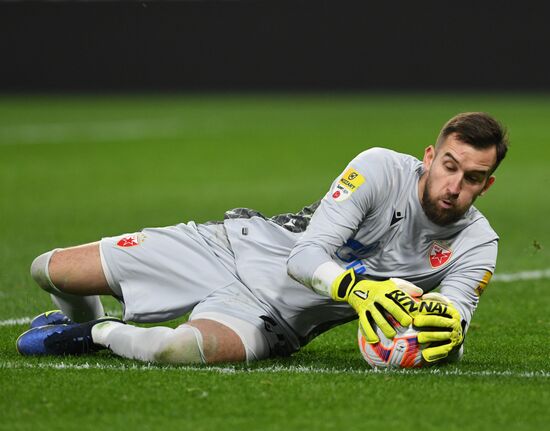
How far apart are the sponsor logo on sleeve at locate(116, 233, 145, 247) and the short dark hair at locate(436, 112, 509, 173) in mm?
1583

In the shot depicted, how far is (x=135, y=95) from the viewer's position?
109ft

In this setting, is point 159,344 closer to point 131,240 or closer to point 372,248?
point 131,240

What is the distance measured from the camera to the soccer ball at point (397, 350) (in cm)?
520

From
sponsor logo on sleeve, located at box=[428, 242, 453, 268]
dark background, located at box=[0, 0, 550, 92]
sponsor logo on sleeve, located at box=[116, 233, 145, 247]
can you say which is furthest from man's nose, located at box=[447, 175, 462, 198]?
→ dark background, located at box=[0, 0, 550, 92]

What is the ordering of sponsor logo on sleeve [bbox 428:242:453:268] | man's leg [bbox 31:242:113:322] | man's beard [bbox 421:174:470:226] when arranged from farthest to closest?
1. man's leg [bbox 31:242:113:322]
2. sponsor logo on sleeve [bbox 428:242:453:268]
3. man's beard [bbox 421:174:470:226]

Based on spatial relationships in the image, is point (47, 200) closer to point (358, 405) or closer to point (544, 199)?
point (544, 199)

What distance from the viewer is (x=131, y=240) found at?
19.6ft

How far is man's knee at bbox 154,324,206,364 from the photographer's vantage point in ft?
17.4

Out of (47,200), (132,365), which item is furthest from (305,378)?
(47,200)

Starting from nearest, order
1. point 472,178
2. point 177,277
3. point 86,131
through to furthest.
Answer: point 472,178 < point 177,277 < point 86,131

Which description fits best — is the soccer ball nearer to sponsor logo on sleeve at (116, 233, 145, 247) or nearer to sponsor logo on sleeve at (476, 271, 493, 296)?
sponsor logo on sleeve at (476, 271, 493, 296)

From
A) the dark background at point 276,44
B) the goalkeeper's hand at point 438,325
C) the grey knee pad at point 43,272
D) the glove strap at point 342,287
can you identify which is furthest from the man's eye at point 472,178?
the dark background at point 276,44

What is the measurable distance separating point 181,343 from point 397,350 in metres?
0.95

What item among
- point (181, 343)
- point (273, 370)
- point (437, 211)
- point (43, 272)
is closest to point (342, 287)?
point (273, 370)
